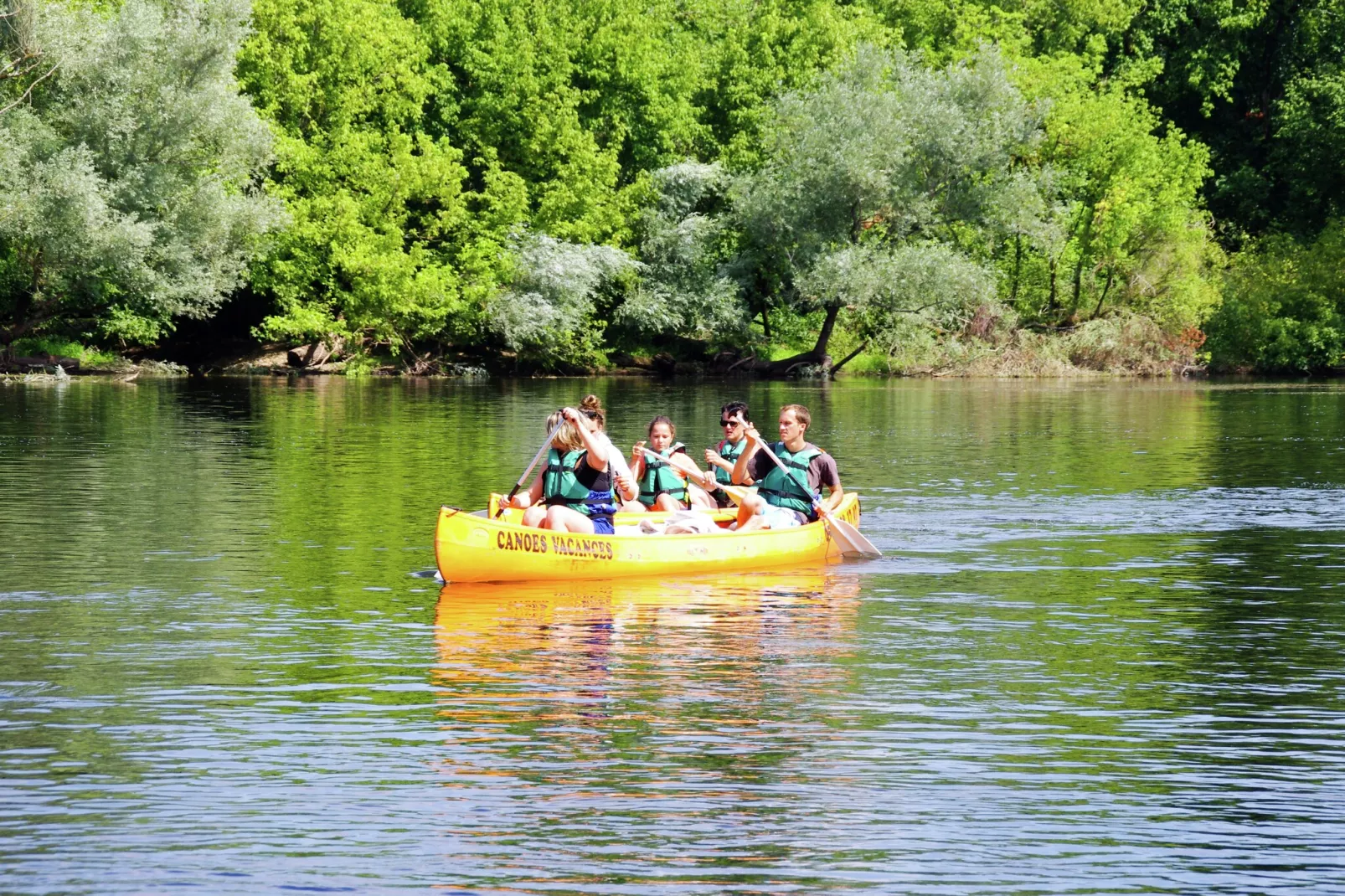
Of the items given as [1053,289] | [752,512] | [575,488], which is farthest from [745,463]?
[1053,289]

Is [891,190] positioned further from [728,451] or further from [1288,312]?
[728,451]

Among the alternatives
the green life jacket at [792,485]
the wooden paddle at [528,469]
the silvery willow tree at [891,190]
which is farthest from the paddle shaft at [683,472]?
the silvery willow tree at [891,190]

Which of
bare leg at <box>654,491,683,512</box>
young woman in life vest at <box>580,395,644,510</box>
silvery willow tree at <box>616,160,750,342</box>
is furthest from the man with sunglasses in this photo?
silvery willow tree at <box>616,160,750,342</box>

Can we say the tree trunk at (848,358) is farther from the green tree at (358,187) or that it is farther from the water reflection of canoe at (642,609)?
the water reflection of canoe at (642,609)

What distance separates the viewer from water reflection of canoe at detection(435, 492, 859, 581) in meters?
14.6

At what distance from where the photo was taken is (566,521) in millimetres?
15250

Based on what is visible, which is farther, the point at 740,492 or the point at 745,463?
the point at 745,463

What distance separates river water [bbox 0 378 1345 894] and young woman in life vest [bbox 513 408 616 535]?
629 mm

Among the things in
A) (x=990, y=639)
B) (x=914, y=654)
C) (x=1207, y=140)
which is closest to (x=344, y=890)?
(x=914, y=654)

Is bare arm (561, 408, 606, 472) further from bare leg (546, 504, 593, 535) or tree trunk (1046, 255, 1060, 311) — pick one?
tree trunk (1046, 255, 1060, 311)

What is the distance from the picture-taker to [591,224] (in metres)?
55.7

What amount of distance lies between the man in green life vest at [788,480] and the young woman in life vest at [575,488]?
167 cm

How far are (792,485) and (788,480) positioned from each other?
0.23 feet

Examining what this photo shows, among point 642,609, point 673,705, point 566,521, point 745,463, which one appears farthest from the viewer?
point 745,463
